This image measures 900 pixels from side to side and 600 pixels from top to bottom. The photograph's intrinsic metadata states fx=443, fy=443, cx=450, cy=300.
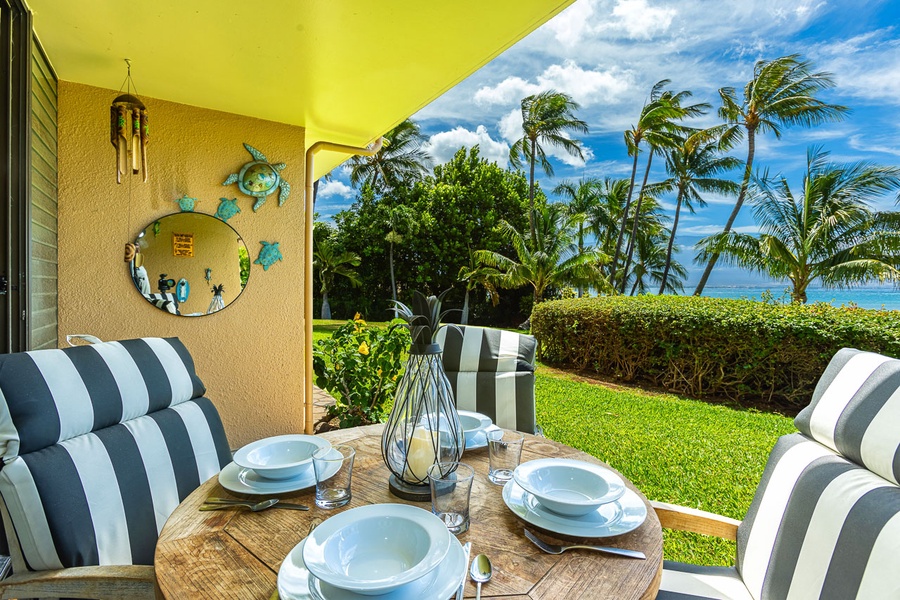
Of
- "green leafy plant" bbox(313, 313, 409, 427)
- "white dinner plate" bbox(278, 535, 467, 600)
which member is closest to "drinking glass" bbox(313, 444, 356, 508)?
"white dinner plate" bbox(278, 535, 467, 600)

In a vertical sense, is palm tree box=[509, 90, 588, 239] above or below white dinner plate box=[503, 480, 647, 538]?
above

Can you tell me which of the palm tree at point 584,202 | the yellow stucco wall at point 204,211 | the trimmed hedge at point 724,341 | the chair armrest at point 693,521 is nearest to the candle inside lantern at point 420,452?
the chair armrest at point 693,521

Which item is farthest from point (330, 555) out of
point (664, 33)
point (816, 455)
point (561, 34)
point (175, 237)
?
point (664, 33)

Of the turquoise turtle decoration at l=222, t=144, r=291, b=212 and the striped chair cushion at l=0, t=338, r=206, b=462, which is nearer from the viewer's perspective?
the striped chair cushion at l=0, t=338, r=206, b=462

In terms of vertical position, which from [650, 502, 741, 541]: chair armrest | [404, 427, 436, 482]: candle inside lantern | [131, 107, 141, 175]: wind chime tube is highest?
[131, 107, 141, 175]: wind chime tube

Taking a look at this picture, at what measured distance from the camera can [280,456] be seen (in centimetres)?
123

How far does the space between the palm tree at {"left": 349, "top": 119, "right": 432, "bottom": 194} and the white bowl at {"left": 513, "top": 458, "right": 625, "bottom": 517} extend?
15.6m

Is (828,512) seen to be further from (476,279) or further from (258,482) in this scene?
(476,279)

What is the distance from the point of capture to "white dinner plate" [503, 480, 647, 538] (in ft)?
3.02

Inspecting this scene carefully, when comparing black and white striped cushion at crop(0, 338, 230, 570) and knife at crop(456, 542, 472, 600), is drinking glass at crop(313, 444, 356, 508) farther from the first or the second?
black and white striped cushion at crop(0, 338, 230, 570)

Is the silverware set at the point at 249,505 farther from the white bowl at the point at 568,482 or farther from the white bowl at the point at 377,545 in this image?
the white bowl at the point at 568,482

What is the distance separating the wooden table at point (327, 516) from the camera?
29.5 inches

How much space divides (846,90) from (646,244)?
2329 cm

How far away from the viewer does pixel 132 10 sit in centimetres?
173
